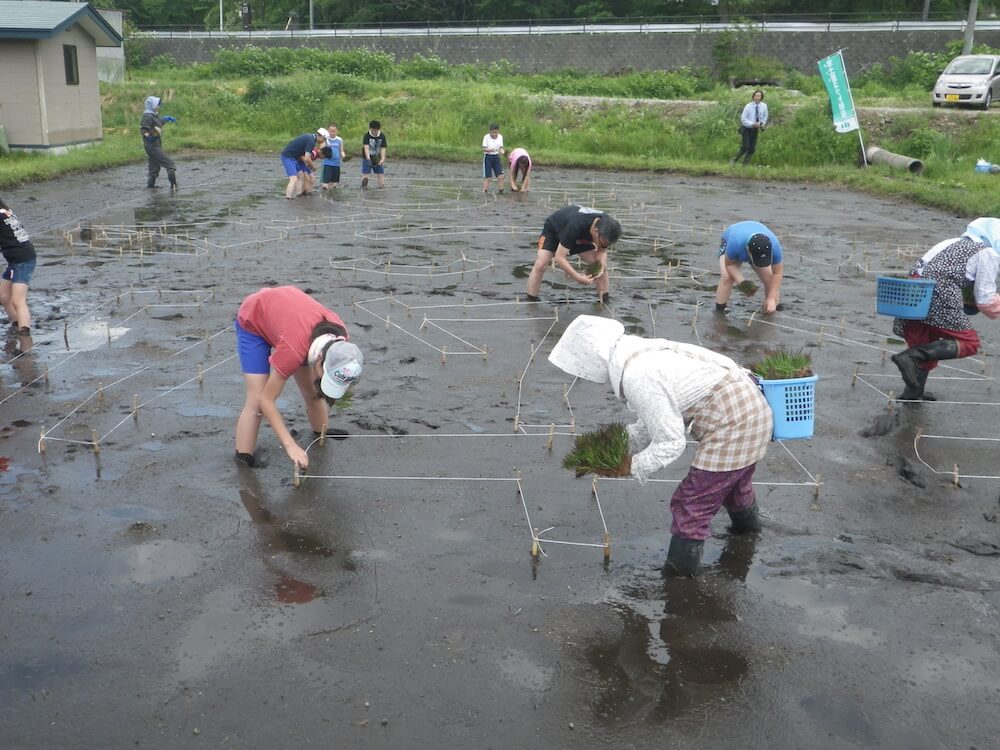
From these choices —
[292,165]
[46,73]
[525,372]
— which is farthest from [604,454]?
[46,73]

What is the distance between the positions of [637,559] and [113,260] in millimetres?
9058

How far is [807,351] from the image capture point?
8586 mm

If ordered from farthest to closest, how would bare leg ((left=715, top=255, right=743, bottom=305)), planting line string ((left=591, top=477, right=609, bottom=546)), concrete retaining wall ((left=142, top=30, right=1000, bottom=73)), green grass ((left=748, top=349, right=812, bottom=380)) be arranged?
concrete retaining wall ((left=142, top=30, right=1000, bottom=73)) < bare leg ((left=715, top=255, right=743, bottom=305)) < planting line string ((left=591, top=477, right=609, bottom=546)) < green grass ((left=748, top=349, right=812, bottom=380))

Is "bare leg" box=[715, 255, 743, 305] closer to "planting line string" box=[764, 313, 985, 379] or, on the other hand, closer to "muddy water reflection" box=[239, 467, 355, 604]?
"planting line string" box=[764, 313, 985, 379]

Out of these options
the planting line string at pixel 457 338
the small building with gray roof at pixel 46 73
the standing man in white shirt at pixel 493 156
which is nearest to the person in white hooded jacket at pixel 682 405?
the planting line string at pixel 457 338

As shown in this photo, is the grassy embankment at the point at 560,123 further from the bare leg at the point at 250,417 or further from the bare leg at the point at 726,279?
the bare leg at the point at 250,417

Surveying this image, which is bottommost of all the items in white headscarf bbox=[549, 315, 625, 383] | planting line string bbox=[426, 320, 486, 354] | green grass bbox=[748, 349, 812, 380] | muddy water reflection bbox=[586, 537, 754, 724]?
muddy water reflection bbox=[586, 537, 754, 724]

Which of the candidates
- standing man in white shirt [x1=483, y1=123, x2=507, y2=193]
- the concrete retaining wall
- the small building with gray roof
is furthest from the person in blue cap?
the concrete retaining wall

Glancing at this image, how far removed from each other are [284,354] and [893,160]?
64.9 feet

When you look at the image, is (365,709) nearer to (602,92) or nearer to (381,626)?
(381,626)

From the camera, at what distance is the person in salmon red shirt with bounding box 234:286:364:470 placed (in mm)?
4812

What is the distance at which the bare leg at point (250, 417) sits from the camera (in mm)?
5570

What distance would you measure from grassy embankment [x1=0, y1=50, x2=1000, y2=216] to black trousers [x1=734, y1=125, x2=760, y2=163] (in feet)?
2.07

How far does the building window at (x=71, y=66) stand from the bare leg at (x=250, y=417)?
20.0m
